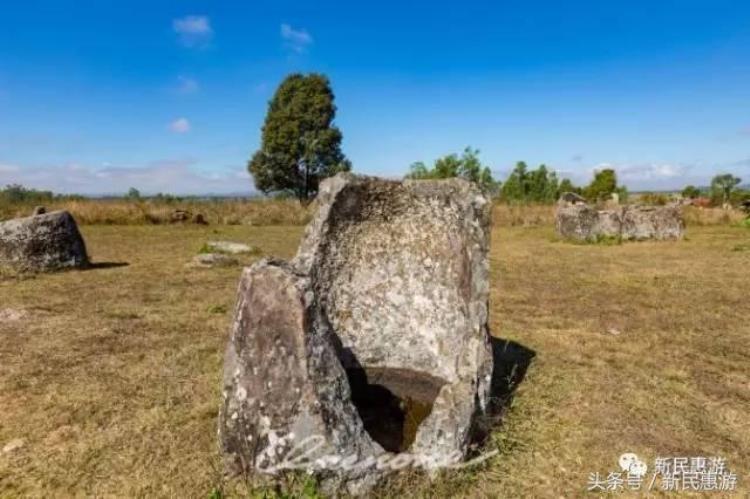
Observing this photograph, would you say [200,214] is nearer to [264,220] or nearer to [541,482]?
[264,220]

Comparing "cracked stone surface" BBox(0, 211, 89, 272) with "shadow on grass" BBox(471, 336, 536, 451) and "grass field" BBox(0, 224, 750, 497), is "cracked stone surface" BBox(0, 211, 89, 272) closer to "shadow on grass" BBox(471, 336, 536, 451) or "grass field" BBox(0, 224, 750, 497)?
"grass field" BBox(0, 224, 750, 497)

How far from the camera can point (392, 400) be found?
468 cm

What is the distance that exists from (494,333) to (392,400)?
3.00 m

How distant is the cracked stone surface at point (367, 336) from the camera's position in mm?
3359

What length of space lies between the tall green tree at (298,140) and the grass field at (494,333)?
30440 millimetres

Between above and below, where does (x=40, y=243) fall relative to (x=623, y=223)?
below

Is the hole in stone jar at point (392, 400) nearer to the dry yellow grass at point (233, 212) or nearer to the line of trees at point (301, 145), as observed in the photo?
the dry yellow grass at point (233, 212)

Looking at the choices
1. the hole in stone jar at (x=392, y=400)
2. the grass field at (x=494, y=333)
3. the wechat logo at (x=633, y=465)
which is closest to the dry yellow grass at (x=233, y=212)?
the grass field at (x=494, y=333)

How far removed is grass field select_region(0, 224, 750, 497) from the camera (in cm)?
380

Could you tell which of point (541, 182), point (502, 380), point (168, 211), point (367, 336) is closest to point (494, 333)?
point (502, 380)

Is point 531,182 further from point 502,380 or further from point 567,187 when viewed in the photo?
point 502,380

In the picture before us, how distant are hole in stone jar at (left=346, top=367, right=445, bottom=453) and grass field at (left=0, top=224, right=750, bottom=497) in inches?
26.2

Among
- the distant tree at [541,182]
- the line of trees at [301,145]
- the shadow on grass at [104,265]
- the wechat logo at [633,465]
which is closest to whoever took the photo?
the wechat logo at [633,465]

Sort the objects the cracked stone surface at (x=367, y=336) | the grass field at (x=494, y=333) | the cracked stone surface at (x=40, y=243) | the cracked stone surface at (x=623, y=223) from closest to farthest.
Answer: the cracked stone surface at (x=367, y=336)
the grass field at (x=494, y=333)
the cracked stone surface at (x=40, y=243)
the cracked stone surface at (x=623, y=223)
